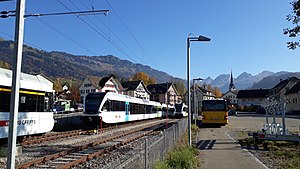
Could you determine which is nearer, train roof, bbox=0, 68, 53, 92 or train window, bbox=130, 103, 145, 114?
train roof, bbox=0, 68, 53, 92

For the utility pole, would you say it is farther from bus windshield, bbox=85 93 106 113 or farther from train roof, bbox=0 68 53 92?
bus windshield, bbox=85 93 106 113

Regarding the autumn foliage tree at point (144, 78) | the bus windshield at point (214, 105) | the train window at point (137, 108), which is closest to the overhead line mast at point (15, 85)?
the bus windshield at point (214, 105)

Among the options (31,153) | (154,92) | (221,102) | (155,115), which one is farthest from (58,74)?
(31,153)

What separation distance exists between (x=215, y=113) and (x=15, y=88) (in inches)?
1061

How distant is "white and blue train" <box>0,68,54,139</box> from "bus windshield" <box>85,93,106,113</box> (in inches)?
317

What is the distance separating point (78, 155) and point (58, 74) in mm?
195081

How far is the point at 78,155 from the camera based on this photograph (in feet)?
37.5

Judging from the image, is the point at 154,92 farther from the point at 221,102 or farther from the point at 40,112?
the point at 40,112

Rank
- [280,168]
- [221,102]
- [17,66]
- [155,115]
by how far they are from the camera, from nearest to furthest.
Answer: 1. [17,66]
2. [280,168]
3. [221,102]
4. [155,115]

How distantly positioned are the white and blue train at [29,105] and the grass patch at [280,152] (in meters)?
10.2

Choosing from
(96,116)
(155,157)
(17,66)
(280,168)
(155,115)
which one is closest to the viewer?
(17,66)

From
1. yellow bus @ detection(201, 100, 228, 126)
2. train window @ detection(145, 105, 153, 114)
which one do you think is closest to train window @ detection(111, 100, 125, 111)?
yellow bus @ detection(201, 100, 228, 126)

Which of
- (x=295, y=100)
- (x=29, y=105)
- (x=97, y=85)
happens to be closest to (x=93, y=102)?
(x=29, y=105)

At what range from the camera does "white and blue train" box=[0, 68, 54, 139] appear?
12.1 meters
